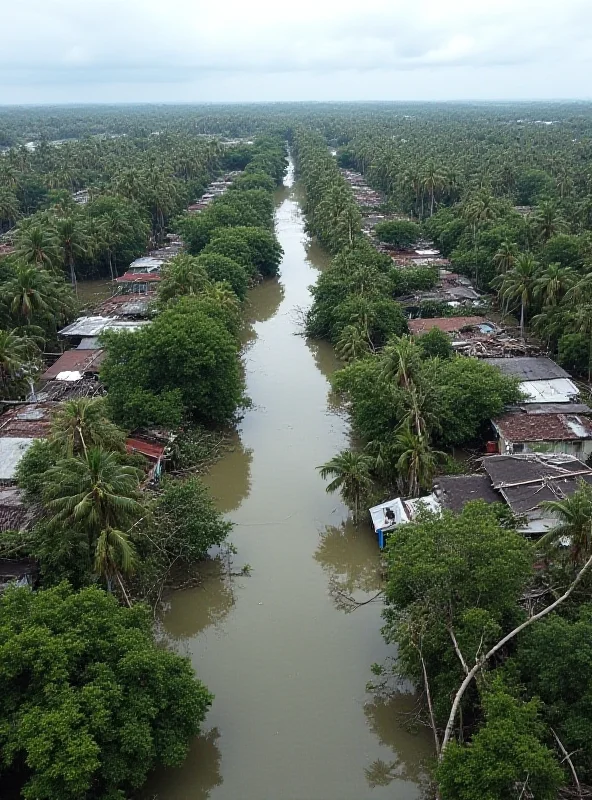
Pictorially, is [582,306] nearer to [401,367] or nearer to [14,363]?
[401,367]

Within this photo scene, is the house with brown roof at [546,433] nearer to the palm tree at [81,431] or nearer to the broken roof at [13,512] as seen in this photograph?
the palm tree at [81,431]

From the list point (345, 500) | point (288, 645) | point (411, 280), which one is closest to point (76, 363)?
point (345, 500)

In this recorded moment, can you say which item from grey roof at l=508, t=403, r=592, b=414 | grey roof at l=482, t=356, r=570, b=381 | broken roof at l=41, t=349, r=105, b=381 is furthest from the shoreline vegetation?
grey roof at l=482, t=356, r=570, b=381

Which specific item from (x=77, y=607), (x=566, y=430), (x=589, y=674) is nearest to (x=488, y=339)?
(x=566, y=430)

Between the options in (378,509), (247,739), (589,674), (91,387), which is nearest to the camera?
(589,674)

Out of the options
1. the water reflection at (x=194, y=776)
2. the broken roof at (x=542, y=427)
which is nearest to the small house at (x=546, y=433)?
the broken roof at (x=542, y=427)

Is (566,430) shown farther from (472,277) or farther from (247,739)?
(472,277)

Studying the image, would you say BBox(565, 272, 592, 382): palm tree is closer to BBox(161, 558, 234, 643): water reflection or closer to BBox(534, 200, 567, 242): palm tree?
BBox(534, 200, 567, 242): palm tree

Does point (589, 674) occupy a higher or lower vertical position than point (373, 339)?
higher
